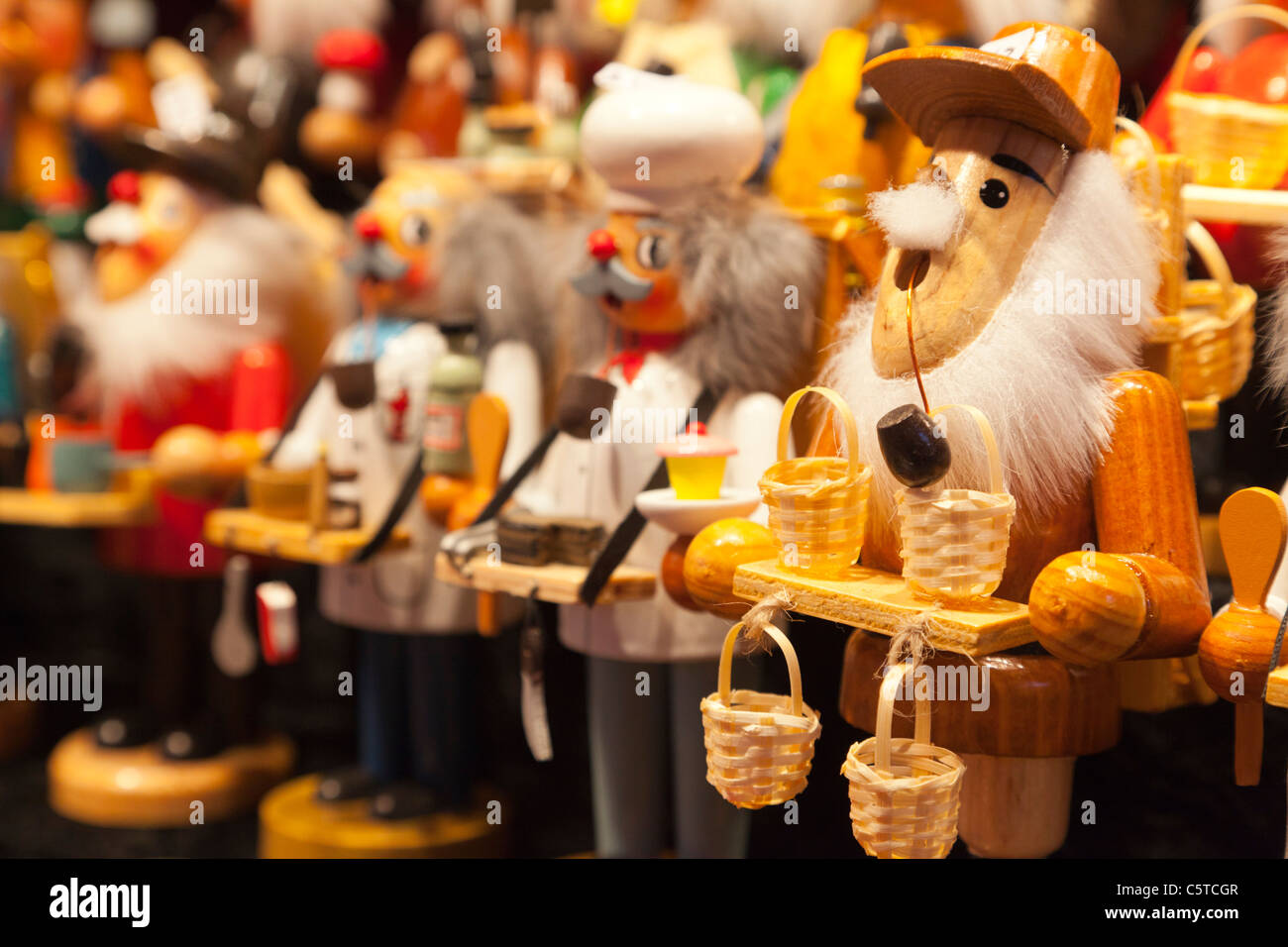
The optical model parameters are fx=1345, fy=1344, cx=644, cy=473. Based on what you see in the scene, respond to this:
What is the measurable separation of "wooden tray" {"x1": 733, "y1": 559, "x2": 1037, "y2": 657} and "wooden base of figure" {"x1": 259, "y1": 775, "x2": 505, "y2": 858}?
40.9 inches

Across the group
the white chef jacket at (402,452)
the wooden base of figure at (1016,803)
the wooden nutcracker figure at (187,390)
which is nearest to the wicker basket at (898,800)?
the wooden base of figure at (1016,803)

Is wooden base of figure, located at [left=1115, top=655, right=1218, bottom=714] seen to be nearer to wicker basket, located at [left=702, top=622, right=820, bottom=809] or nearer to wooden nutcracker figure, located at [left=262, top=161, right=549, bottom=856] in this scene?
wicker basket, located at [left=702, top=622, right=820, bottom=809]

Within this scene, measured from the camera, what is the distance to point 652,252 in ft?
6.17

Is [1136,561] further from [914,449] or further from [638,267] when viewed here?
[638,267]

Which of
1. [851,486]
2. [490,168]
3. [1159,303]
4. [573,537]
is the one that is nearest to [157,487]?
[490,168]

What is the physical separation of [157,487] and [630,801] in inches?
43.5

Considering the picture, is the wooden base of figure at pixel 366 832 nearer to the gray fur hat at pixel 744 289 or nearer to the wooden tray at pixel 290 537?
the wooden tray at pixel 290 537

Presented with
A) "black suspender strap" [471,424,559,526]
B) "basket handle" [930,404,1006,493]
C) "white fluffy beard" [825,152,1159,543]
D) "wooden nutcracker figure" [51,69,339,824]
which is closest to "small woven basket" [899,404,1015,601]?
"basket handle" [930,404,1006,493]

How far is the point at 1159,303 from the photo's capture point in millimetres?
1590

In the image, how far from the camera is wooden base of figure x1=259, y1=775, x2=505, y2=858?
226 cm

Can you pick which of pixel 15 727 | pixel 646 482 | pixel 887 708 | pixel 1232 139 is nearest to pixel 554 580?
pixel 646 482

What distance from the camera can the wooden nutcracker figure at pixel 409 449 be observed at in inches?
87.6

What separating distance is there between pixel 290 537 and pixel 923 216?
1209mm
